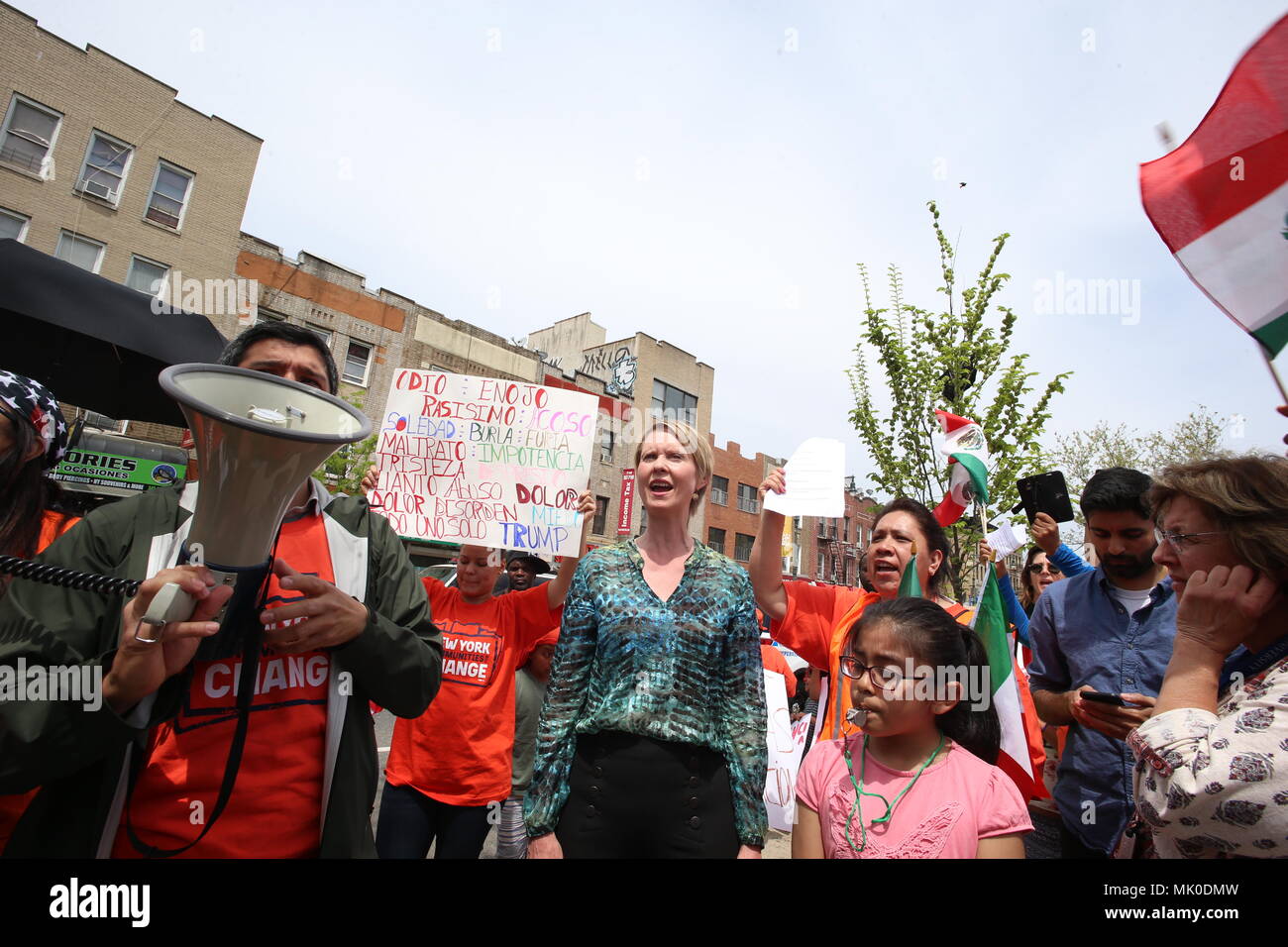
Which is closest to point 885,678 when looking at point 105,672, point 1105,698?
point 1105,698

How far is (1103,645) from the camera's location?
8.86ft

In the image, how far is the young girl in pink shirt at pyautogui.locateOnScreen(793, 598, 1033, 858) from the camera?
71.5 inches

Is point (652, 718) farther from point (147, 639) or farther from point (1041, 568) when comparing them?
point (1041, 568)

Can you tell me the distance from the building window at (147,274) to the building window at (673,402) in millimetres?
19156

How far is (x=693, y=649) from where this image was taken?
2.07 meters

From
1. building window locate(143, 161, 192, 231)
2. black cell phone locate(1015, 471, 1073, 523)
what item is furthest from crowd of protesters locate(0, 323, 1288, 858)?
building window locate(143, 161, 192, 231)

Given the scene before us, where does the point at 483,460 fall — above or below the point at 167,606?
above

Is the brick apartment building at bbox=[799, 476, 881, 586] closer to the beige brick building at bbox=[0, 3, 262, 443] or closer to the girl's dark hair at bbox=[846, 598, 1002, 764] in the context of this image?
the beige brick building at bbox=[0, 3, 262, 443]

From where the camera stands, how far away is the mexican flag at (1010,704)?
250 centimetres

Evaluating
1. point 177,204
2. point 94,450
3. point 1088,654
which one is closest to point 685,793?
point 1088,654

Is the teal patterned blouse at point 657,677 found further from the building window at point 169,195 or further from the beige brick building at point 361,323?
the building window at point 169,195

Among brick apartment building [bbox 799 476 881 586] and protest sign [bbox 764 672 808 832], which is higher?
brick apartment building [bbox 799 476 881 586]

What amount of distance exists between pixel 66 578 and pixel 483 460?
2.42 metres

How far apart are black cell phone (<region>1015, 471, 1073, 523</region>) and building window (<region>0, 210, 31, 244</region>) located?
70.6ft
